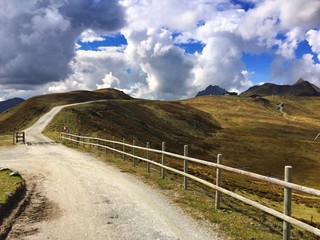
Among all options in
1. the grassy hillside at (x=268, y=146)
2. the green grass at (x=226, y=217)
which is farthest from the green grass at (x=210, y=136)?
the green grass at (x=226, y=217)

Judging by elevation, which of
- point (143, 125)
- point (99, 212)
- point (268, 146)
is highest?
point (143, 125)

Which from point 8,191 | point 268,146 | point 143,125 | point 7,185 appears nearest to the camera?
point 8,191

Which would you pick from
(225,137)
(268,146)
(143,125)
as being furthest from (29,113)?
(268,146)

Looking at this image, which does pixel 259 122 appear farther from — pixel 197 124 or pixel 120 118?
pixel 120 118

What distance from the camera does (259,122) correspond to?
135375 millimetres

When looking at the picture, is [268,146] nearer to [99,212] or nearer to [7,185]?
[7,185]

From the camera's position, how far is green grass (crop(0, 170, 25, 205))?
12.3m

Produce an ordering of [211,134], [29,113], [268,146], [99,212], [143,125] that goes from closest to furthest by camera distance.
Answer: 1. [99,212]
2. [29,113]
3. [143,125]
4. [268,146]
5. [211,134]

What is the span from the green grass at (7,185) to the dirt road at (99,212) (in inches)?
23.1

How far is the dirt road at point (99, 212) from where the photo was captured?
30.2ft

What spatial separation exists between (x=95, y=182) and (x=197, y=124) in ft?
330

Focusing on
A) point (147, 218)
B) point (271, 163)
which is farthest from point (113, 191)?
point (271, 163)

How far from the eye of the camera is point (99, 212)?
36.5 ft

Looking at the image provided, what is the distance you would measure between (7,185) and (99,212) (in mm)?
5425
